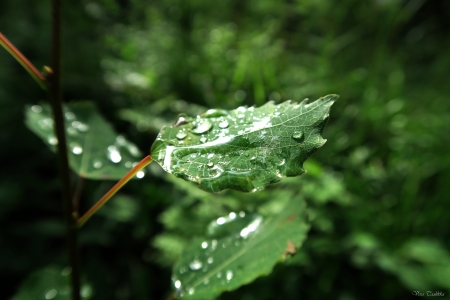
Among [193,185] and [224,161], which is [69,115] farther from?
[193,185]

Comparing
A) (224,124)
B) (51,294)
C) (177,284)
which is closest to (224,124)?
(224,124)

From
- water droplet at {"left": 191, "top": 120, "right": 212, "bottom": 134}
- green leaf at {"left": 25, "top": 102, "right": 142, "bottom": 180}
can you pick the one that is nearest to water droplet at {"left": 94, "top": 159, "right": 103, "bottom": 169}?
green leaf at {"left": 25, "top": 102, "right": 142, "bottom": 180}

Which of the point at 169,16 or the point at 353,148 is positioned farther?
the point at 169,16

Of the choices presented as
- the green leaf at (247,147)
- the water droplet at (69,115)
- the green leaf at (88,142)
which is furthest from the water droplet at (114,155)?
the green leaf at (247,147)

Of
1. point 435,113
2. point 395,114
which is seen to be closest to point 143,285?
point 395,114

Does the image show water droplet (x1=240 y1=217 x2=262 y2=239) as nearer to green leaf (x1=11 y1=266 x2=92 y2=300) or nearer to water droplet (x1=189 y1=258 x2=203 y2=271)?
water droplet (x1=189 y1=258 x2=203 y2=271)

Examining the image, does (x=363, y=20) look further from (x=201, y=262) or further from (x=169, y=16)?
(x=201, y=262)
